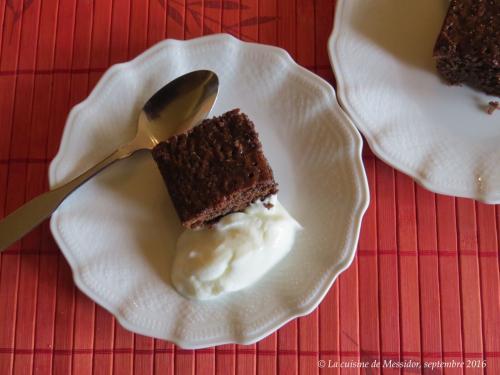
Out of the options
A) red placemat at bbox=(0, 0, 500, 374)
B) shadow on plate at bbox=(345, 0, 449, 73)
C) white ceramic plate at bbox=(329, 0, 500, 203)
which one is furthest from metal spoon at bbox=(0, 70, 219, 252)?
shadow on plate at bbox=(345, 0, 449, 73)

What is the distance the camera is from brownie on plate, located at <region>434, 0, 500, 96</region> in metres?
1.33

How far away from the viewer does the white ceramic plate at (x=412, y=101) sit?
1.35 metres

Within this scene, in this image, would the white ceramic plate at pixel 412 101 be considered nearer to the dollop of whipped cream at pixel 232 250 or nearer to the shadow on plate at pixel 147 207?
the dollop of whipped cream at pixel 232 250

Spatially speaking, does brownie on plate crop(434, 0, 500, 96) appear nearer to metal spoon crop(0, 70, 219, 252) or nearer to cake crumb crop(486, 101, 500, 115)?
cake crumb crop(486, 101, 500, 115)

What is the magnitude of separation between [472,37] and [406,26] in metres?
0.20

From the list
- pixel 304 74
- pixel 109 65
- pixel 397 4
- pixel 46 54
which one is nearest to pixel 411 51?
pixel 397 4

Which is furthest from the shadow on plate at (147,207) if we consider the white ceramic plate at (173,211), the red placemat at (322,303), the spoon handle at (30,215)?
the red placemat at (322,303)

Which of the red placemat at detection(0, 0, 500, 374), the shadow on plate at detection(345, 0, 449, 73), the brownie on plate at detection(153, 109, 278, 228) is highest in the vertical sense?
the shadow on plate at detection(345, 0, 449, 73)

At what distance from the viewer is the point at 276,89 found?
1.40m

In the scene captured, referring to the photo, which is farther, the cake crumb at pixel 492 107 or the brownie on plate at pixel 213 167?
the cake crumb at pixel 492 107

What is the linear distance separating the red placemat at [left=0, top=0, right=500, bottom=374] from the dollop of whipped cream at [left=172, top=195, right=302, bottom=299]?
20 cm

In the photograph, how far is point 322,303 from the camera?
1362 millimetres

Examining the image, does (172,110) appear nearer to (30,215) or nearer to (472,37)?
(30,215)

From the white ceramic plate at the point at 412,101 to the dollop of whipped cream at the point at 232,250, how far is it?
36 centimetres
